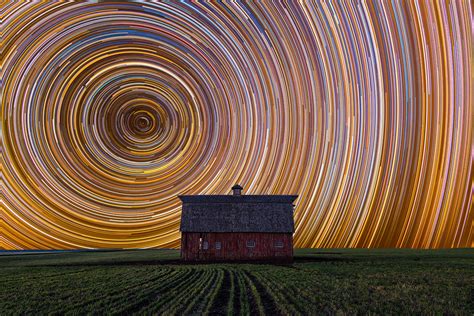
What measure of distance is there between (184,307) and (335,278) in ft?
35.1

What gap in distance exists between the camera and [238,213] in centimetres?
3878

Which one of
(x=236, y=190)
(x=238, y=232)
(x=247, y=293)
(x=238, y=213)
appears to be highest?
(x=236, y=190)

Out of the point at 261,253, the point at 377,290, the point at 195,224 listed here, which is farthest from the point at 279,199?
the point at 377,290

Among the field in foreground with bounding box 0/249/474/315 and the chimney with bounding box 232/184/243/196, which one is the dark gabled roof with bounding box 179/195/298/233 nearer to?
the chimney with bounding box 232/184/243/196

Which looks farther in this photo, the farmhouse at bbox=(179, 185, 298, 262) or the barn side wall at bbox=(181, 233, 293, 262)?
the farmhouse at bbox=(179, 185, 298, 262)

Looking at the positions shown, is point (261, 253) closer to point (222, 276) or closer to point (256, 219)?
point (256, 219)

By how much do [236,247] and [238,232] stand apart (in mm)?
1456

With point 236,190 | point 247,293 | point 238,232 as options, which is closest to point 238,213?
point 238,232

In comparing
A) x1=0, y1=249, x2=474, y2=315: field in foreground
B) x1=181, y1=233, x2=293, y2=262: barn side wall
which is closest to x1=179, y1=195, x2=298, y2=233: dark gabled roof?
x1=181, y1=233, x2=293, y2=262: barn side wall

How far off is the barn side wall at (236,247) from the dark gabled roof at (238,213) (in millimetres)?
593

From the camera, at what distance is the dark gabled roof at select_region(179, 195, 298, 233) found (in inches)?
1490

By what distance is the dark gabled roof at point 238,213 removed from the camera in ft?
124

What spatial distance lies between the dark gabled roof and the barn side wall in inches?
23.4

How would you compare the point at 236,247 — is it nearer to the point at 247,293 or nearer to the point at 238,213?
the point at 238,213
